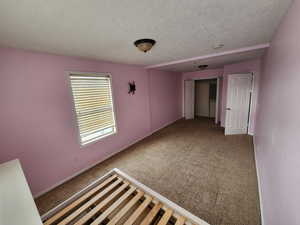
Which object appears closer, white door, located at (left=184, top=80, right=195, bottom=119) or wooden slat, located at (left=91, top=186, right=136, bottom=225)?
wooden slat, located at (left=91, top=186, right=136, bottom=225)

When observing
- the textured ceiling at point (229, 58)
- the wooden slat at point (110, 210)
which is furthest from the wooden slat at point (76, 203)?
the textured ceiling at point (229, 58)

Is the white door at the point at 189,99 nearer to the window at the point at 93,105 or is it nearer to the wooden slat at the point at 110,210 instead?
the window at the point at 93,105

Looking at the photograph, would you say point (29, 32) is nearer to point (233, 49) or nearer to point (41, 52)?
point (41, 52)

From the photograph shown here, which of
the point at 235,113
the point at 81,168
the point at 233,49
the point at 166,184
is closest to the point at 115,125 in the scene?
the point at 81,168

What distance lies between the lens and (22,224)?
745 millimetres

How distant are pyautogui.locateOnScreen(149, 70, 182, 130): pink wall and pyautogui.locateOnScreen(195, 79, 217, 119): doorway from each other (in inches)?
45.7

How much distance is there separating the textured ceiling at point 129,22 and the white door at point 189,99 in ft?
12.6

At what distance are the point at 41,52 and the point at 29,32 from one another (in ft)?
2.34

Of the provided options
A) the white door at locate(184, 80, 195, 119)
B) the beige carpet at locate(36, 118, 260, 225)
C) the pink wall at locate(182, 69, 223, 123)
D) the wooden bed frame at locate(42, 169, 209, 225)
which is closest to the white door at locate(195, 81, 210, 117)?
the white door at locate(184, 80, 195, 119)

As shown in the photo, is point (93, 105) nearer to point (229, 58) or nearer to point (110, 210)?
point (110, 210)

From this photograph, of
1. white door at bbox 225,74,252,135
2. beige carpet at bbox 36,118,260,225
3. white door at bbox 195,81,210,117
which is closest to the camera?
beige carpet at bbox 36,118,260,225

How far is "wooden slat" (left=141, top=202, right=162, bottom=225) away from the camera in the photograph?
1.28 meters

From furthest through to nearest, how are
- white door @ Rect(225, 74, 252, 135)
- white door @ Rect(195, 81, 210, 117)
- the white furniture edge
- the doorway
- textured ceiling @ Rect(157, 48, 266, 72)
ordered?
white door @ Rect(195, 81, 210, 117)
the doorway
white door @ Rect(225, 74, 252, 135)
textured ceiling @ Rect(157, 48, 266, 72)
the white furniture edge

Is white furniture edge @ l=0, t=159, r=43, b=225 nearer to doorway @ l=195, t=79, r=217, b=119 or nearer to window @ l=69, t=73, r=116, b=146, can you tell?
window @ l=69, t=73, r=116, b=146
